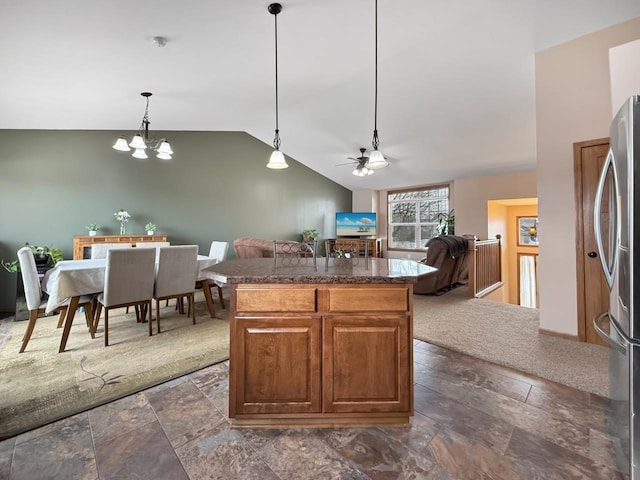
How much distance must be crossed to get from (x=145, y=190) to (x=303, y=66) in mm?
3519

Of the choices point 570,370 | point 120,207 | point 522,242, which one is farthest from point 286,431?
point 522,242

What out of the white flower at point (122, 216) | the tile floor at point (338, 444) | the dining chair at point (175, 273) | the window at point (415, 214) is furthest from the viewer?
the window at point (415, 214)

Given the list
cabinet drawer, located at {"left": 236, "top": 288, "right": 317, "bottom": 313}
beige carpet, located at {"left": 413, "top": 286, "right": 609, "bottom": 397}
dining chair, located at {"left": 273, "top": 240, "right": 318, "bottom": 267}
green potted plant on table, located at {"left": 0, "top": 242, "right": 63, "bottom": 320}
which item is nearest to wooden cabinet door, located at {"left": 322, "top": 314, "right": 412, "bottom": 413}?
cabinet drawer, located at {"left": 236, "top": 288, "right": 317, "bottom": 313}

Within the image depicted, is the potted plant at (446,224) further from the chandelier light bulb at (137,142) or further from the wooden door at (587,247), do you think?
the chandelier light bulb at (137,142)

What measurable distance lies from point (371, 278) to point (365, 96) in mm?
3361

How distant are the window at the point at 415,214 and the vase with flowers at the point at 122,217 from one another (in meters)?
5.98

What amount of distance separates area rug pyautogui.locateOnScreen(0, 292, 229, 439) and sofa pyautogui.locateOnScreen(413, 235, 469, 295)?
9.93 feet

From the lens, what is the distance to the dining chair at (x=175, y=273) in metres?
3.12

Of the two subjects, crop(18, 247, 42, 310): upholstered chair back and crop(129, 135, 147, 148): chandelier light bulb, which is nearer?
crop(18, 247, 42, 310): upholstered chair back

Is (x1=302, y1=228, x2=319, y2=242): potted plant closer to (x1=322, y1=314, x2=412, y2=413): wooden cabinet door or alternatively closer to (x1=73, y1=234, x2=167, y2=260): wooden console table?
(x1=73, y1=234, x2=167, y2=260): wooden console table

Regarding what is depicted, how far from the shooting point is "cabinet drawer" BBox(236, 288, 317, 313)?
156 cm

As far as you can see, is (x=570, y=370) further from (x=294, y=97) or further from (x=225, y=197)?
(x=225, y=197)

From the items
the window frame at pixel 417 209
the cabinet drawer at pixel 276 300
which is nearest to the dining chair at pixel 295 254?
the cabinet drawer at pixel 276 300

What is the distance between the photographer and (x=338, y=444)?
4.84 ft
